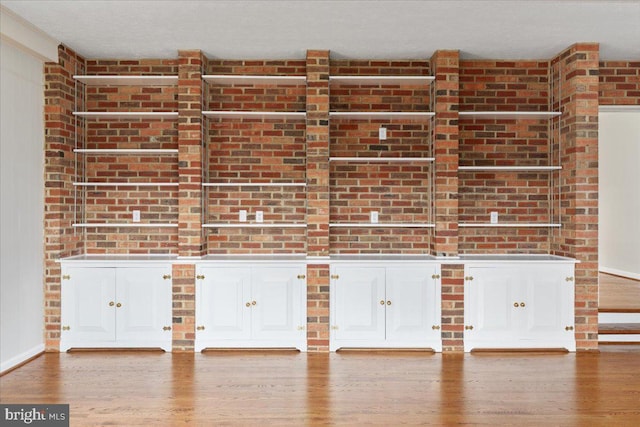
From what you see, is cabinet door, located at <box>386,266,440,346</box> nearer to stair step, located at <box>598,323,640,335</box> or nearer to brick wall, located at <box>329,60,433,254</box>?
brick wall, located at <box>329,60,433,254</box>

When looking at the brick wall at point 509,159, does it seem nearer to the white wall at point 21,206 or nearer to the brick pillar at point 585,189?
the brick pillar at point 585,189

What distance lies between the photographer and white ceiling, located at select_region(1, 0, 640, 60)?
13.5ft

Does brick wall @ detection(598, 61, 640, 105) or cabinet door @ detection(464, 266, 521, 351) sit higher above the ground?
brick wall @ detection(598, 61, 640, 105)

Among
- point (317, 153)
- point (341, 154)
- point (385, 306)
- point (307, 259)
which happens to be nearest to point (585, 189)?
point (385, 306)

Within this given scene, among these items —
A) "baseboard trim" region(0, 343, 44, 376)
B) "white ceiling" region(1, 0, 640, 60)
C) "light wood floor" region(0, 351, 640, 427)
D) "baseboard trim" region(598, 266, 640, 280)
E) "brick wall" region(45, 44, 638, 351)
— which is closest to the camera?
"light wood floor" region(0, 351, 640, 427)

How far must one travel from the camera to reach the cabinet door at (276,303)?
5.01 m

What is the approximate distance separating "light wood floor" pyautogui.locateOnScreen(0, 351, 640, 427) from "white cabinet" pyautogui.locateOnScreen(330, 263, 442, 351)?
0.18m

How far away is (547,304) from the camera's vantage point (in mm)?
5008

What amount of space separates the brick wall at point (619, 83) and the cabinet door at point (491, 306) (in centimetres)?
222

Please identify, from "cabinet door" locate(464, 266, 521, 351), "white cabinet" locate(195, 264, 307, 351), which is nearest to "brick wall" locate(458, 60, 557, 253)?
"cabinet door" locate(464, 266, 521, 351)

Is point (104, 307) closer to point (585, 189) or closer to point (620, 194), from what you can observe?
point (585, 189)

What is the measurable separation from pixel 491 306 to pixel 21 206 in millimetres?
4492

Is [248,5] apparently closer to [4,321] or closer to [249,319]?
[249,319]

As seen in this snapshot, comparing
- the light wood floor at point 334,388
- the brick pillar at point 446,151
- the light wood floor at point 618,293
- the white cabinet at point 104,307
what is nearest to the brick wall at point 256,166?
the white cabinet at point 104,307
